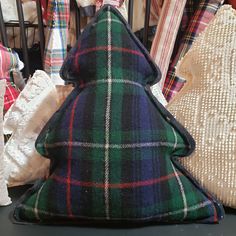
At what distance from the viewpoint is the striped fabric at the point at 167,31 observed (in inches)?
32.5

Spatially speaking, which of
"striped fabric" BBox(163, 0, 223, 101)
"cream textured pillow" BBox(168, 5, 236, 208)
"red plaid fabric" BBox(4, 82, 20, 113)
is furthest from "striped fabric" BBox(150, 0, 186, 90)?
"red plaid fabric" BBox(4, 82, 20, 113)

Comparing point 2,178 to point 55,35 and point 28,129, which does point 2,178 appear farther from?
point 55,35

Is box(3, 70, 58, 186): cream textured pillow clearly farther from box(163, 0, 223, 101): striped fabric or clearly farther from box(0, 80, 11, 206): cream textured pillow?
box(163, 0, 223, 101): striped fabric

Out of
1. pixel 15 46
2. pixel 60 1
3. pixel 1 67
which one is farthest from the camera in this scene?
pixel 15 46

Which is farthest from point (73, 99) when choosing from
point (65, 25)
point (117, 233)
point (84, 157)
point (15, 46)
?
point (15, 46)

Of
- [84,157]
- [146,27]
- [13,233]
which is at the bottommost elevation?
[13,233]

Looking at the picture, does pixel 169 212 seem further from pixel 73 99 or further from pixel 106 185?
pixel 73 99

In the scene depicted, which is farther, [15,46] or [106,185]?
[15,46]

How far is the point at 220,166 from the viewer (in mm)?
536

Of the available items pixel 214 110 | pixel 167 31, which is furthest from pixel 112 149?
pixel 167 31

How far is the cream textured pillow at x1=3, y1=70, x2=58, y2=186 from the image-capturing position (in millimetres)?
595

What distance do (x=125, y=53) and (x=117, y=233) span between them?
302 mm

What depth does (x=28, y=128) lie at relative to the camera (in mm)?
606

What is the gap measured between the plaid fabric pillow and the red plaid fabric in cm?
20
